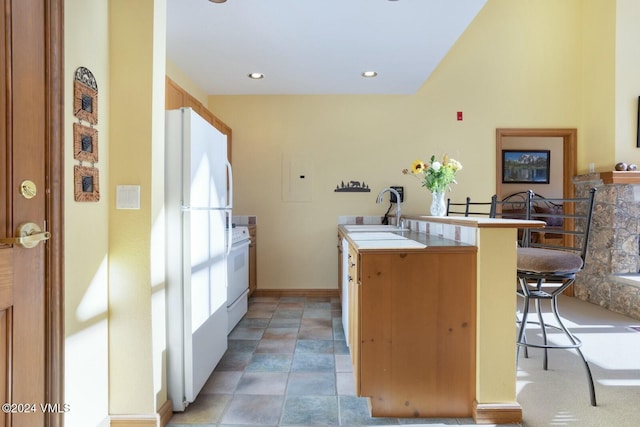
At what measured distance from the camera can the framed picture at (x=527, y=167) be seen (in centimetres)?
684

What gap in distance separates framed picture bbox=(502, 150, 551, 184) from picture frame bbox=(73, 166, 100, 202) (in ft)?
22.7

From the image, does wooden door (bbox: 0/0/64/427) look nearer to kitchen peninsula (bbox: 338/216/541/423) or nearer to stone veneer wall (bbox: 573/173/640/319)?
kitchen peninsula (bbox: 338/216/541/423)

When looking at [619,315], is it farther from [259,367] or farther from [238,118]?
[238,118]

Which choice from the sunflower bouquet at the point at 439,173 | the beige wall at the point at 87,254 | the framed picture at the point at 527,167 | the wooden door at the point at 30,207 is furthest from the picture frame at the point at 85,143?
the framed picture at the point at 527,167

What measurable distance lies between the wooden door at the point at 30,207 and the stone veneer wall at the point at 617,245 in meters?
4.63

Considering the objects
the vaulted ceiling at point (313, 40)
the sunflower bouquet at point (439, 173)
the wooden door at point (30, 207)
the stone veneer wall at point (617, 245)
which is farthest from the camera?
the stone veneer wall at point (617, 245)

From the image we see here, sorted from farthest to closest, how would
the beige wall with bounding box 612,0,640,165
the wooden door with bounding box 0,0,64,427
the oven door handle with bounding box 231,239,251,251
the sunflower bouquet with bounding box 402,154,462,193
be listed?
1. the beige wall with bounding box 612,0,640,165
2. the oven door handle with bounding box 231,239,251,251
3. the sunflower bouquet with bounding box 402,154,462,193
4. the wooden door with bounding box 0,0,64,427

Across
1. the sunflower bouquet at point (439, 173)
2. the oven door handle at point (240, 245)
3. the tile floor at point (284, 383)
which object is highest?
the sunflower bouquet at point (439, 173)

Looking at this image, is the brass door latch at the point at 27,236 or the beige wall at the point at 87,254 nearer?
the brass door latch at the point at 27,236

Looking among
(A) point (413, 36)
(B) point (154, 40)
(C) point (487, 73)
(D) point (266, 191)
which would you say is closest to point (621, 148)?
(C) point (487, 73)

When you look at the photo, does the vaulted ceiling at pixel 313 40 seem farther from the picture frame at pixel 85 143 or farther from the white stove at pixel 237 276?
the white stove at pixel 237 276

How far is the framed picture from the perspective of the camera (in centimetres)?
684

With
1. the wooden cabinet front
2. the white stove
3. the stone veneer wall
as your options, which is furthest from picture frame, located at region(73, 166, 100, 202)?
the stone veneer wall

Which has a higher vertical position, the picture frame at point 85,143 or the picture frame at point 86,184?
the picture frame at point 85,143
